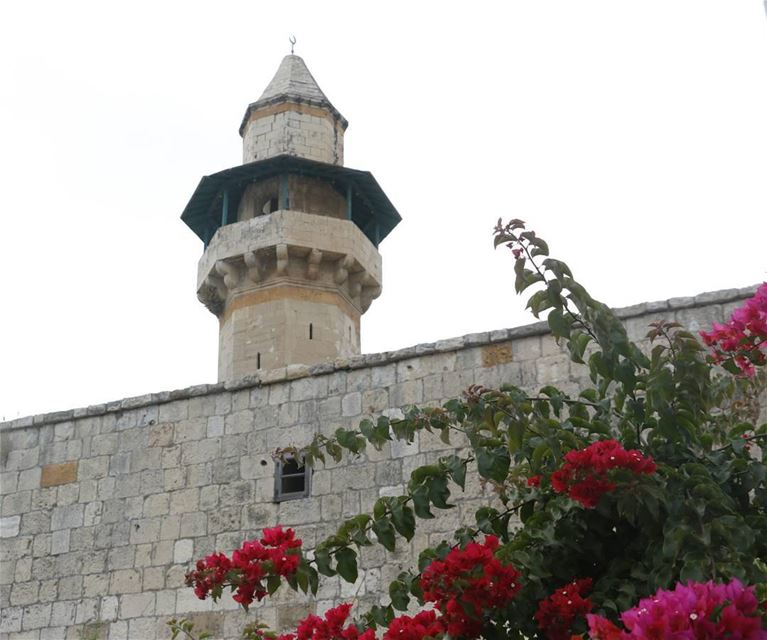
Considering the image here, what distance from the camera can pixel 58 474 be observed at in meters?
7.83

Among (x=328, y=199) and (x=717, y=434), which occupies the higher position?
(x=328, y=199)

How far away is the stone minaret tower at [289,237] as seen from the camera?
1352 centimetres

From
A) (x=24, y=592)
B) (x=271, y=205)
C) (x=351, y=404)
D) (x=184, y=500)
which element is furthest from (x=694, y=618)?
(x=271, y=205)

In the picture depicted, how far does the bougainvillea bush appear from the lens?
288cm

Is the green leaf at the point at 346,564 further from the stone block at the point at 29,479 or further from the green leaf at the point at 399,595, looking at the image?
the stone block at the point at 29,479

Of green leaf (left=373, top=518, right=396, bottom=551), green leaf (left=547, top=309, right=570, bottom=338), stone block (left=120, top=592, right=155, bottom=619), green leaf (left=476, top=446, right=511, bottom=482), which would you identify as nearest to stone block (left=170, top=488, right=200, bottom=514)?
stone block (left=120, top=592, right=155, bottom=619)

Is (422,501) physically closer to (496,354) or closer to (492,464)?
(492,464)

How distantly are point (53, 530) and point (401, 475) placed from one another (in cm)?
296

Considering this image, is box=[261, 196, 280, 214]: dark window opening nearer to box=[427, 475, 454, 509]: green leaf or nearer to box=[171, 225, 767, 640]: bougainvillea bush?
box=[171, 225, 767, 640]: bougainvillea bush

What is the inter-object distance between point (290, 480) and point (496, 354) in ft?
5.81

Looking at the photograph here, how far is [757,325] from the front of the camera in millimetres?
3297

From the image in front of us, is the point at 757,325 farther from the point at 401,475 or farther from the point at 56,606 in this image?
the point at 56,606

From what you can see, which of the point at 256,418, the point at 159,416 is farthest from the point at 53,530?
the point at 256,418

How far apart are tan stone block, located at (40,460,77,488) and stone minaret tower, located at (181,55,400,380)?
5296mm
